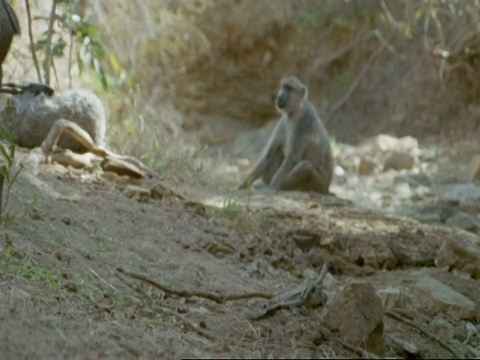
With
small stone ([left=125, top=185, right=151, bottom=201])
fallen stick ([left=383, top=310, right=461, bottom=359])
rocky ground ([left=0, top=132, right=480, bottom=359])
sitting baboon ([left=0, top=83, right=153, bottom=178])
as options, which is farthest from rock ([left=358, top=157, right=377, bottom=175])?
fallen stick ([left=383, top=310, right=461, bottom=359])

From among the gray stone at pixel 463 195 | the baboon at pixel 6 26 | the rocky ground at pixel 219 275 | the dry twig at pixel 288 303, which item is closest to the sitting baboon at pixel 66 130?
the rocky ground at pixel 219 275

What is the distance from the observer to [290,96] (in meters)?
9.65

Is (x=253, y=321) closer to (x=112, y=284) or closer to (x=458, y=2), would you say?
(x=112, y=284)

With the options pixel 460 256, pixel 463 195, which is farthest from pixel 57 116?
pixel 463 195

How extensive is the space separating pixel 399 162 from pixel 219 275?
22.1 feet

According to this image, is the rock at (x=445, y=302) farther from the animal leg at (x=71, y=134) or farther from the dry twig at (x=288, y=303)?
the animal leg at (x=71, y=134)

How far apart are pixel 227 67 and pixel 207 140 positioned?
6.04 ft

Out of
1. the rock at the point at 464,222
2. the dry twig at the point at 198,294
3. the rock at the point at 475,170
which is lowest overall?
the rock at the point at 475,170

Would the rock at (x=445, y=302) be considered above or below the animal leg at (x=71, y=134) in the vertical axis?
below

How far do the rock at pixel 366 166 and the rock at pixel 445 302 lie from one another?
6478 millimetres

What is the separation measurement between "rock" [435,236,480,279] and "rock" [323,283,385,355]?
2.01 m

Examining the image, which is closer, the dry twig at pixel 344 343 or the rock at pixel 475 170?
the dry twig at pixel 344 343

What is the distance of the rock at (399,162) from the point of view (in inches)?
434

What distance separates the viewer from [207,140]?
12797 mm
